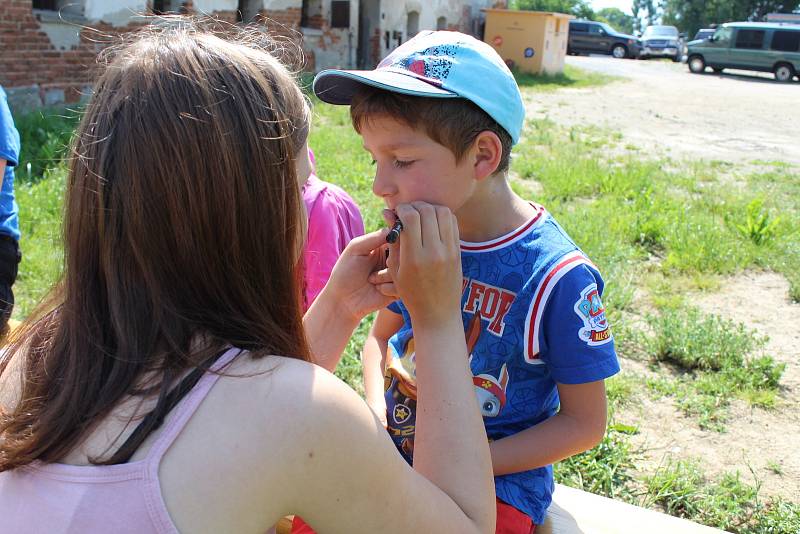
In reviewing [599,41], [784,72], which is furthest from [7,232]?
[599,41]

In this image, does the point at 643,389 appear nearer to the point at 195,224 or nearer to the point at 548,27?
the point at 195,224

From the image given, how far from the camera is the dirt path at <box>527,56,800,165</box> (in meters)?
10.3

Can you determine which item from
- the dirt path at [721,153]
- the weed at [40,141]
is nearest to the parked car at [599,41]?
the dirt path at [721,153]

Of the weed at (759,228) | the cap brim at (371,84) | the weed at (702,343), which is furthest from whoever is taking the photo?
the weed at (759,228)

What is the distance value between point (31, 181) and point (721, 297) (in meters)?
5.17

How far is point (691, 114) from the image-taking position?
46.0 feet

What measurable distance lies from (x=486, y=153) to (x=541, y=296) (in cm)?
36

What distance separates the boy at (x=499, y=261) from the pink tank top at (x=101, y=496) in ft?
2.74

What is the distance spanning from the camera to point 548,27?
69.5 ft

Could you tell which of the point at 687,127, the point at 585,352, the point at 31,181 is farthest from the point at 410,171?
the point at 687,127

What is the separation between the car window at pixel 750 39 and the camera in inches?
961

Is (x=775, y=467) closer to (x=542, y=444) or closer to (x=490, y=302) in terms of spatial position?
(x=542, y=444)

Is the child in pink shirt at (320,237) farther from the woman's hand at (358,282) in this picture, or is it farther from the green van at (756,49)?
the green van at (756,49)

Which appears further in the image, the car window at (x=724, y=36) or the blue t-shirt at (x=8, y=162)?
the car window at (x=724, y=36)
